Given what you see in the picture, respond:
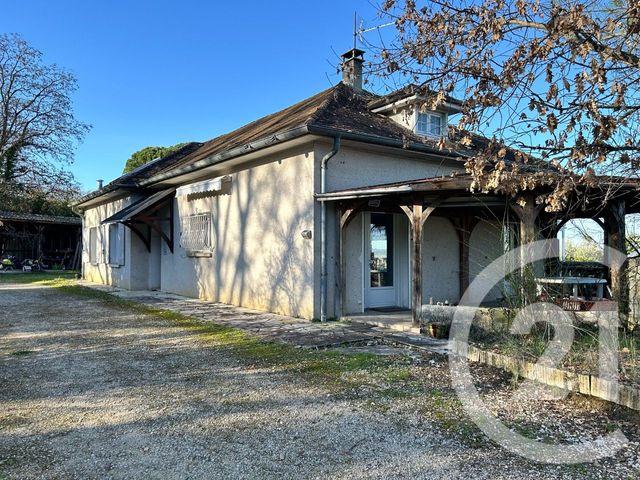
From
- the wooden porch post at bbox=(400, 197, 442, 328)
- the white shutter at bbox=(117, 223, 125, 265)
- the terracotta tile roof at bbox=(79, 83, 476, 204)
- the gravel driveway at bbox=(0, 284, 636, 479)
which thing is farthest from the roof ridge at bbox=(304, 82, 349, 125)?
the white shutter at bbox=(117, 223, 125, 265)

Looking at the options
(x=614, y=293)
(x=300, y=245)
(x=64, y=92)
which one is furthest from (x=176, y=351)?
(x=64, y=92)

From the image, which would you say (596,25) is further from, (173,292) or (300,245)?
(173,292)

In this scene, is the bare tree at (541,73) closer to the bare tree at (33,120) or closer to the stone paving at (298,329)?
the stone paving at (298,329)

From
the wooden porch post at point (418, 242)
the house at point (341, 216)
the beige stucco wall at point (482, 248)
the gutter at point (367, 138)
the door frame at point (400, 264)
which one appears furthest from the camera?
the beige stucco wall at point (482, 248)

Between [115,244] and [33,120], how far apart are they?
16.0 m

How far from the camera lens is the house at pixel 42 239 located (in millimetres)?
30766

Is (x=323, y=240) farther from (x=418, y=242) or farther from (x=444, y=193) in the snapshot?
(x=444, y=193)

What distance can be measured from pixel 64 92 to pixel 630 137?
33074 millimetres

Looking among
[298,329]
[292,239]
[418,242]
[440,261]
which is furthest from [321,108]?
[298,329]

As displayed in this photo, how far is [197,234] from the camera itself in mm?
15180

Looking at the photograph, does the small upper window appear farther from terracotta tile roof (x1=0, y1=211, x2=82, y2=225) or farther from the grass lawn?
terracotta tile roof (x1=0, y1=211, x2=82, y2=225)

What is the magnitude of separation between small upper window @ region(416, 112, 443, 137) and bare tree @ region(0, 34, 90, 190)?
2576cm

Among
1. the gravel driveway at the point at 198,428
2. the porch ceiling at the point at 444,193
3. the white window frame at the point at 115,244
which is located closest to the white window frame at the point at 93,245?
the white window frame at the point at 115,244

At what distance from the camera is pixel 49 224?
106 ft
